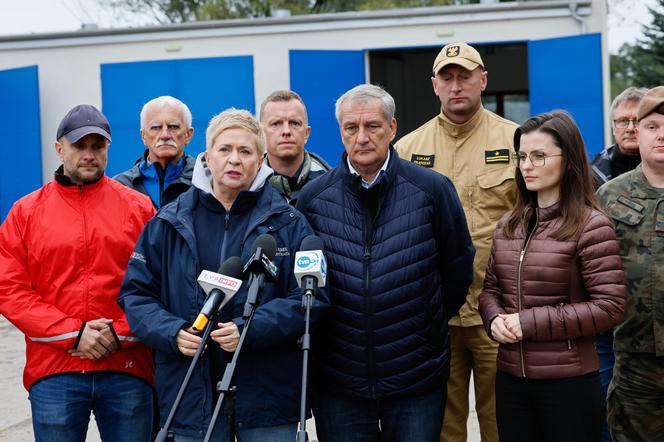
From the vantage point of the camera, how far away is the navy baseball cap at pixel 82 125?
3646mm

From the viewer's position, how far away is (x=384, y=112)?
11.3ft

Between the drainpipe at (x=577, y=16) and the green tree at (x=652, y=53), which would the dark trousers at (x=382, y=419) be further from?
the green tree at (x=652, y=53)

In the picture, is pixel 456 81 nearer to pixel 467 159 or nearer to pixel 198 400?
pixel 467 159

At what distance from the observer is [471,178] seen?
13.6 feet

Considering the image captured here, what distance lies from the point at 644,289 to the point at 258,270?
6.22 feet

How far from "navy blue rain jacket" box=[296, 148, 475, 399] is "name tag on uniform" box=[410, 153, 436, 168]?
0.72m

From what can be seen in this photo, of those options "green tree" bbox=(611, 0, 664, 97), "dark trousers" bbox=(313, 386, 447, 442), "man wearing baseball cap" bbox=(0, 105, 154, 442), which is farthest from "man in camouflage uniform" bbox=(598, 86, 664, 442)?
"green tree" bbox=(611, 0, 664, 97)

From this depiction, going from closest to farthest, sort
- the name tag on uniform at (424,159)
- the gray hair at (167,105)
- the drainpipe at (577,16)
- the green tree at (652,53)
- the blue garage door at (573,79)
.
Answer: the name tag on uniform at (424,159), the gray hair at (167,105), the blue garage door at (573,79), the drainpipe at (577,16), the green tree at (652,53)

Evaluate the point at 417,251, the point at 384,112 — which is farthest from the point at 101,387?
the point at 384,112

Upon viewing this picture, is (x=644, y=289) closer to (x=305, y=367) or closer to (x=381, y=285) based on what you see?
(x=381, y=285)

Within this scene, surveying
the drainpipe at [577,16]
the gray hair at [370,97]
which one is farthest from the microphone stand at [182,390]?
the drainpipe at [577,16]

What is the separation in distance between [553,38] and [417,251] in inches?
389

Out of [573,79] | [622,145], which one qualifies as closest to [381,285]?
[622,145]

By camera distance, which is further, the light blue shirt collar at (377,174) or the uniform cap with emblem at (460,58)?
the uniform cap with emblem at (460,58)
